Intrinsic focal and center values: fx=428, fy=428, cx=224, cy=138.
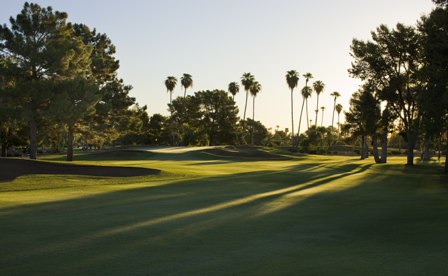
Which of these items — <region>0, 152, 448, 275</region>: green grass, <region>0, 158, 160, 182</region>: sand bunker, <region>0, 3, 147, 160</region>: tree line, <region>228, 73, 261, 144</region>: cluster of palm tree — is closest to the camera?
<region>0, 152, 448, 275</region>: green grass

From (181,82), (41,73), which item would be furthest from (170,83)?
(41,73)

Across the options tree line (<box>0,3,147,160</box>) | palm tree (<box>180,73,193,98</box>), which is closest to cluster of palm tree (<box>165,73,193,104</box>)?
palm tree (<box>180,73,193,98</box>)

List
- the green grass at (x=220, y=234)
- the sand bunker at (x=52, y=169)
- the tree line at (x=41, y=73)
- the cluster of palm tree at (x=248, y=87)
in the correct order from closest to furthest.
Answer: the green grass at (x=220, y=234) < the sand bunker at (x=52, y=169) < the tree line at (x=41, y=73) < the cluster of palm tree at (x=248, y=87)

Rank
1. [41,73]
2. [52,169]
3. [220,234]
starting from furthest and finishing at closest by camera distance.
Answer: [41,73] → [52,169] → [220,234]

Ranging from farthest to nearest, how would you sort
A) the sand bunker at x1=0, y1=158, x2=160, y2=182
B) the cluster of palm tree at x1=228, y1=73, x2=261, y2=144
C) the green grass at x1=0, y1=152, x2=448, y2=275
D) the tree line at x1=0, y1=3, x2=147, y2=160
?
the cluster of palm tree at x1=228, y1=73, x2=261, y2=144 → the tree line at x1=0, y1=3, x2=147, y2=160 → the sand bunker at x1=0, y1=158, x2=160, y2=182 → the green grass at x1=0, y1=152, x2=448, y2=275

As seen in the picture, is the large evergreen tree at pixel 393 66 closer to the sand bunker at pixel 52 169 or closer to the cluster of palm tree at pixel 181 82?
the sand bunker at pixel 52 169

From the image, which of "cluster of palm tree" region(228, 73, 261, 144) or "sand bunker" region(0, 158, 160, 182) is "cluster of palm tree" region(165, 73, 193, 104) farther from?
"sand bunker" region(0, 158, 160, 182)

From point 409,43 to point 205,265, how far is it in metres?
44.7

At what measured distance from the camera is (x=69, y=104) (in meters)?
39.4

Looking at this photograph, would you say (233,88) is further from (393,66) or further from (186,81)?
(393,66)

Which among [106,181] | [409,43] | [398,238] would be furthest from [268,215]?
[409,43]

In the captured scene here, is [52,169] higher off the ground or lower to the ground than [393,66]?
lower

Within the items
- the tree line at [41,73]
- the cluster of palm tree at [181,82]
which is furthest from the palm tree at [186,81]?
the tree line at [41,73]

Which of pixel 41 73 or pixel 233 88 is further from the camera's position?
pixel 233 88
